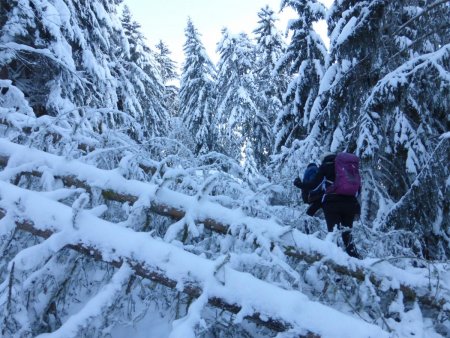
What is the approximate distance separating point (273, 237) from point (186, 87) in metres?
22.2

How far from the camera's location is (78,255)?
9.55ft

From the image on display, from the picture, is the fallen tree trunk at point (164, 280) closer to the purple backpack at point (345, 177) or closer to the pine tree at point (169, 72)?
the purple backpack at point (345, 177)

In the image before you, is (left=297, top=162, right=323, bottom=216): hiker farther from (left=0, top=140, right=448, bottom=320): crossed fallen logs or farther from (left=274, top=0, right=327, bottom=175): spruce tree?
(left=274, top=0, right=327, bottom=175): spruce tree

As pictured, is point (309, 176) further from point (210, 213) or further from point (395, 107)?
point (395, 107)

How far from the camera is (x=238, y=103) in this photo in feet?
69.1

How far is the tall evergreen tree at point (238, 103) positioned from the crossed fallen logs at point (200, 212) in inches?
655

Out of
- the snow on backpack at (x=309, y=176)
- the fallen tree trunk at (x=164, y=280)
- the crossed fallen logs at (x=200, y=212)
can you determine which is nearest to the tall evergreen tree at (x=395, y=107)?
the snow on backpack at (x=309, y=176)

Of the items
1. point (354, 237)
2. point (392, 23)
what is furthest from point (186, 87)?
point (354, 237)

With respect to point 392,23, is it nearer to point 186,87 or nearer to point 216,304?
point 216,304

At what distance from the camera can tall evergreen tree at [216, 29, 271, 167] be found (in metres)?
21.0

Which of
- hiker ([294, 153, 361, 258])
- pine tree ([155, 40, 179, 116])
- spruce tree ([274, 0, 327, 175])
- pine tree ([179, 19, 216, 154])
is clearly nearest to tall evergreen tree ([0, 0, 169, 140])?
hiker ([294, 153, 361, 258])

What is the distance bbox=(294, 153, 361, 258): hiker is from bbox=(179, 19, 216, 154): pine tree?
60.1ft

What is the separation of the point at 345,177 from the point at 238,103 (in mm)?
16569

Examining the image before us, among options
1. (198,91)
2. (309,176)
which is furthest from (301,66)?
(198,91)
